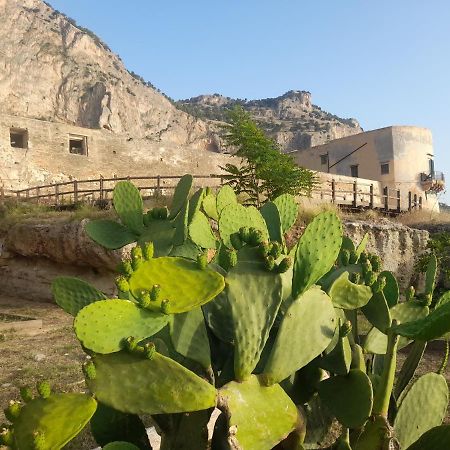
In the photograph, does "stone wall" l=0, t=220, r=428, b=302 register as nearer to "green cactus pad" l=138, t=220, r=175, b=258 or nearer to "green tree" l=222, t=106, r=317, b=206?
"green tree" l=222, t=106, r=317, b=206

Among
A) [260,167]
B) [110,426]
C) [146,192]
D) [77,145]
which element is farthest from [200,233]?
[77,145]

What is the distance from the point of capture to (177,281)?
1266mm

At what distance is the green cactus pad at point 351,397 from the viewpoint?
143cm

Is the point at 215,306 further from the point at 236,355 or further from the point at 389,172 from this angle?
the point at 389,172

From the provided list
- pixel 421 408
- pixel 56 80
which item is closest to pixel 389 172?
pixel 421 408

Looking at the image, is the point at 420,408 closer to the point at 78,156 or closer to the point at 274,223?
the point at 274,223

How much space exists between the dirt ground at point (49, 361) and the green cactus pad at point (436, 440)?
289 cm

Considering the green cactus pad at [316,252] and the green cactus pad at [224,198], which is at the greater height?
the green cactus pad at [224,198]

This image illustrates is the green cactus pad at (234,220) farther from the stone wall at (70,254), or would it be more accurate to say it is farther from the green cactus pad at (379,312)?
the stone wall at (70,254)

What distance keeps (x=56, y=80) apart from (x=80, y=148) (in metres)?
25.4

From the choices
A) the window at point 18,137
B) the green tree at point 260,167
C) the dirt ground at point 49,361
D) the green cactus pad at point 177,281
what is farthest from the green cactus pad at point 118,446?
the window at point 18,137

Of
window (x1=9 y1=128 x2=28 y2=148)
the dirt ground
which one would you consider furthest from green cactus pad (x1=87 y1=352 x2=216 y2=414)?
window (x1=9 y1=128 x2=28 y2=148)

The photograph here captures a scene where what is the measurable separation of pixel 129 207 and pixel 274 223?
710 millimetres

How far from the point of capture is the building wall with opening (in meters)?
18.8
